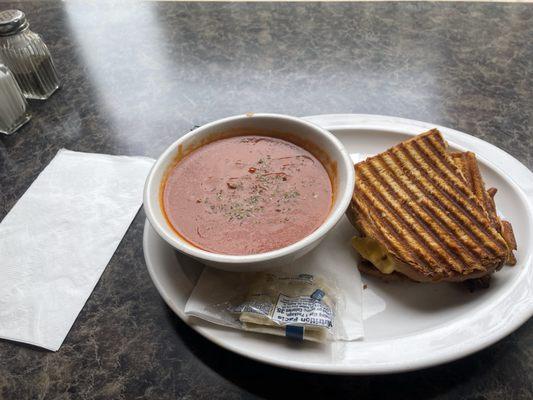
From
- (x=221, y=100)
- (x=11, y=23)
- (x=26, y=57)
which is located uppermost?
(x=11, y=23)

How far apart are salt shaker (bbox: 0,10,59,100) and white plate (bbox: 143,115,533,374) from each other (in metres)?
1.00

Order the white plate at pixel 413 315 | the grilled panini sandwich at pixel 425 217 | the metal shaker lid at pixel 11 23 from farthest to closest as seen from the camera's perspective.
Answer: the metal shaker lid at pixel 11 23
the grilled panini sandwich at pixel 425 217
the white plate at pixel 413 315

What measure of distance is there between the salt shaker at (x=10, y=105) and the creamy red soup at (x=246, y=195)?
85 cm

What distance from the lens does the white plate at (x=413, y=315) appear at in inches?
35.3

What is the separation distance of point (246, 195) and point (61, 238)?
1.84ft

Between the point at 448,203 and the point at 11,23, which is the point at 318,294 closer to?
the point at 448,203

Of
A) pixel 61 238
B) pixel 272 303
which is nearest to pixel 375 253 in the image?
pixel 272 303

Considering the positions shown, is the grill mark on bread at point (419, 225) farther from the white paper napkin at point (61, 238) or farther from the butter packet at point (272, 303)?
the white paper napkin at point (61, 238)

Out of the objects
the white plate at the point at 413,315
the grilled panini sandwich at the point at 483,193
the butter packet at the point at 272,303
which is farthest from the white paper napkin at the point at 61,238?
the grilled panini sandwich at the point at 483,193

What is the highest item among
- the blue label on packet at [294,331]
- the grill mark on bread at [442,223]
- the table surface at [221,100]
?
the grill mark on bread at [442,223]

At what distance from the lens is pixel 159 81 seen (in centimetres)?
194

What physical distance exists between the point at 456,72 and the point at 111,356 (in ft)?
5.33

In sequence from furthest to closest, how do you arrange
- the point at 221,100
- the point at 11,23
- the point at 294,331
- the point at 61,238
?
the point at 221,100, the point at 11,23, the point at 61,238, the point at 294,331

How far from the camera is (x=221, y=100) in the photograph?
1.83 meters
